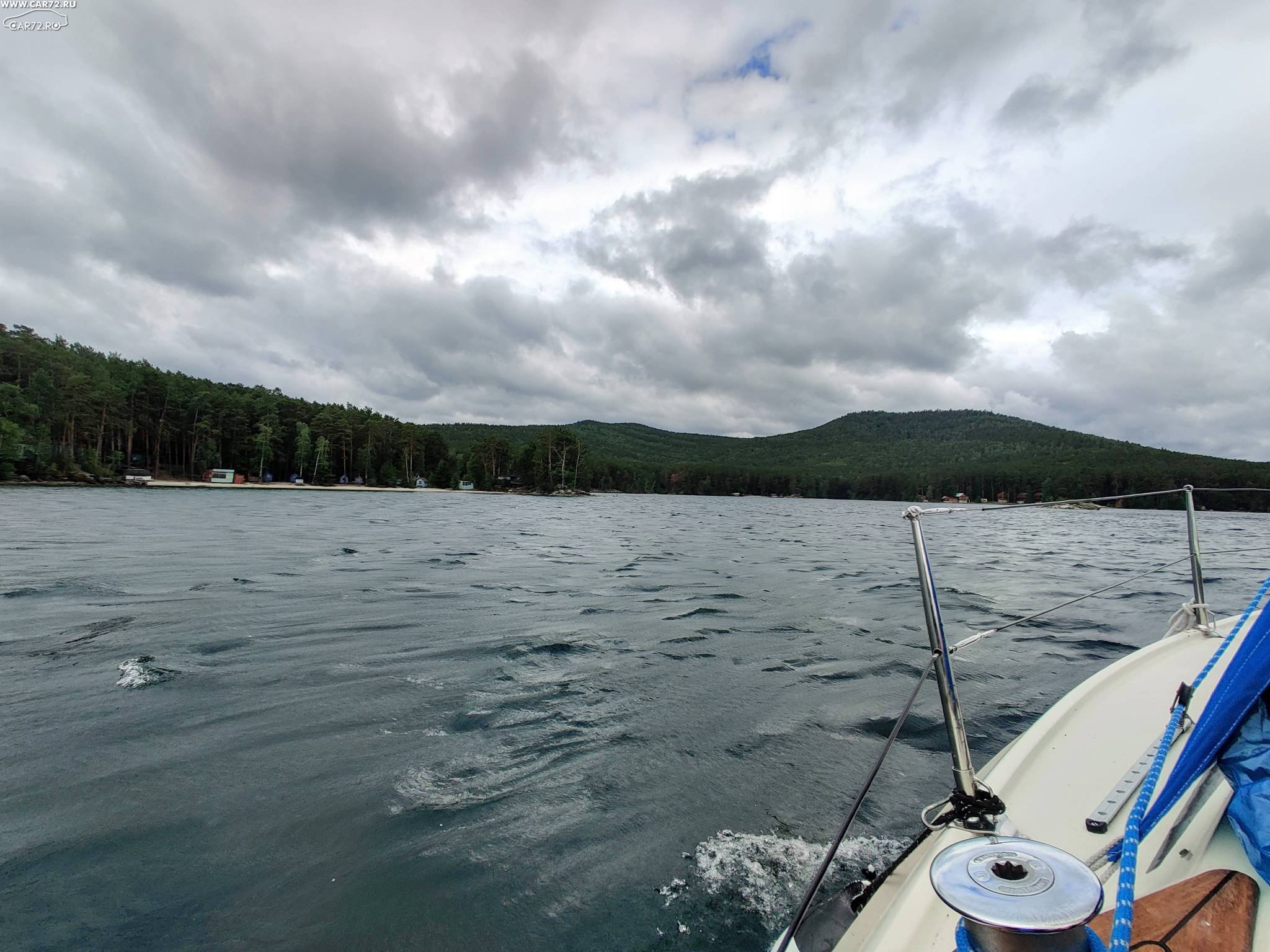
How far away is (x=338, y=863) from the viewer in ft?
10.6

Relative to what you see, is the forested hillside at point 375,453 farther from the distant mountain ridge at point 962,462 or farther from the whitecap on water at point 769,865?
the whitecap on water at point 769,865

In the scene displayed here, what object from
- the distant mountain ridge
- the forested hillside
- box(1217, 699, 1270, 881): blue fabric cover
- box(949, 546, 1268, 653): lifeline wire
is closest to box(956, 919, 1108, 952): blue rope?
box(1217, 699, 1270, 881): blue fabric cover

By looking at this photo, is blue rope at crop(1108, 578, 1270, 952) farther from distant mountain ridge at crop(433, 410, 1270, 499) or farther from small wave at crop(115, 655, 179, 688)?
distant mountain ridge at crop(433, 410, 1270, 499)

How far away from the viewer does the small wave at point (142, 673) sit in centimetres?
566

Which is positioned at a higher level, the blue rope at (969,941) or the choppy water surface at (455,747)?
the blue rope at (969,941)

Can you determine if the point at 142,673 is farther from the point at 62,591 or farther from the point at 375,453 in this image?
the point at 375,453

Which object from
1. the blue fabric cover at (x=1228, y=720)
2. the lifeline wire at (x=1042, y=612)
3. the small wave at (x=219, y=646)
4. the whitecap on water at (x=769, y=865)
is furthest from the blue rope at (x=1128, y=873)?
the small wave at (x=219, y=646)

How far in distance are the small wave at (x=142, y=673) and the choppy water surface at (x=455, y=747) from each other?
0.15ft

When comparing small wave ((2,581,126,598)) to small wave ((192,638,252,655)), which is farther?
small wave ((2,581,126,598))

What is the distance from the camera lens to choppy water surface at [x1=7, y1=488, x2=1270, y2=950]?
296 cm

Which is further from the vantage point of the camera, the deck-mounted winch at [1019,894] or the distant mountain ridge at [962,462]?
the distant mountain ridge at [962,462]

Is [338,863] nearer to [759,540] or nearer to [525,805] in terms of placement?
[525,805]

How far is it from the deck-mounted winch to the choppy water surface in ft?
6.11

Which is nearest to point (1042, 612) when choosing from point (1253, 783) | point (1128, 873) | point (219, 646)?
point (1253, 783)
